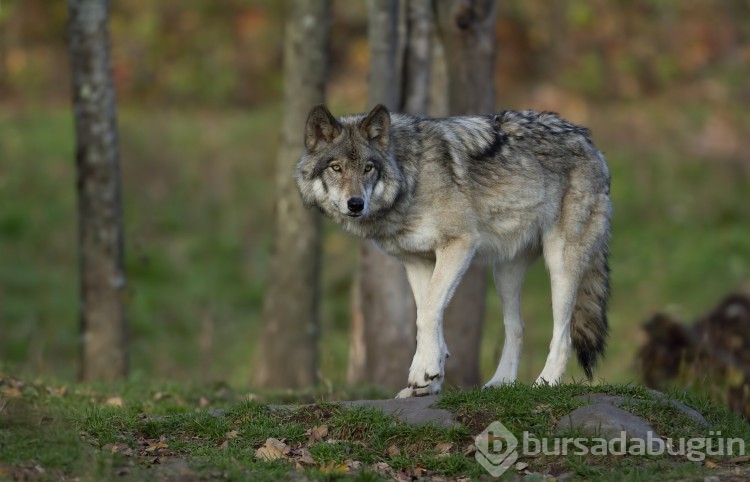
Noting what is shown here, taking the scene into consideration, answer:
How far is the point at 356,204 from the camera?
778 cm

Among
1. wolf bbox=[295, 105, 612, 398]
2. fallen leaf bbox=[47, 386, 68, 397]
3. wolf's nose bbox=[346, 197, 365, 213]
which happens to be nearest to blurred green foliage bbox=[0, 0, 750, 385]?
fallen leaf bbox=[47, 386, 68, 397]

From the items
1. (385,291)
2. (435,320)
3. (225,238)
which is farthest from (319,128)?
(225,238)

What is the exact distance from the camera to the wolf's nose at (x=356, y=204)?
25.5 ft

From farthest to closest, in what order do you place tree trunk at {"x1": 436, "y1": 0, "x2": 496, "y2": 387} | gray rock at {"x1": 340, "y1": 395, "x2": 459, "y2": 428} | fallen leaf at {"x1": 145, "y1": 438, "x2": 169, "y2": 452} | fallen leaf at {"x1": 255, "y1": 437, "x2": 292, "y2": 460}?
tree trunk at {"x1": 436, "y1": 0, "x2": 496, "y2": 387}, gray rock at {"x1": 340, "y1": 395, "x2": 459, "y2": 428}, fallen leaf at {"x1": 145, "y1": 438, "x2": 169, "y2": 452}, fallen leaf at {"x1": 255, "y1": 437, "x2": 292, "y2": 460}

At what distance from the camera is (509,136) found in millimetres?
8836

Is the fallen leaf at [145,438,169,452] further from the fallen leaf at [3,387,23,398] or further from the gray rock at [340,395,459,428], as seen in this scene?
the fallen leaf at [3,387,23,398]

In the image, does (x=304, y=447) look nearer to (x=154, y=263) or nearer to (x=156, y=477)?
(x=156, y=477)

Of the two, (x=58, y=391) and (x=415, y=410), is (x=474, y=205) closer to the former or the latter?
(x=415, y=410)

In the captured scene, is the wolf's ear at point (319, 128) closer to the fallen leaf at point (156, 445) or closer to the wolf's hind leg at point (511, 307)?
the wolf's hind leg at point (511, 307)

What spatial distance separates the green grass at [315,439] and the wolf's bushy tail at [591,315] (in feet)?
3.28

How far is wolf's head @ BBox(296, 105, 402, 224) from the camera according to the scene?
797 centimetres

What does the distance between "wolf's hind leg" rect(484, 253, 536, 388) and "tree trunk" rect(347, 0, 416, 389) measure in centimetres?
274

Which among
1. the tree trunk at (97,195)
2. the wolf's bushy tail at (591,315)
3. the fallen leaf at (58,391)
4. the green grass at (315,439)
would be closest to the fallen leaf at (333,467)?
the green grass at (315,439)

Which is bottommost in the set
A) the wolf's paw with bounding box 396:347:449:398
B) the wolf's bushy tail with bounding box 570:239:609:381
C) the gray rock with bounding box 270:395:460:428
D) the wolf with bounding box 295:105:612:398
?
the gray rock with bounding box 270:395:460:428
